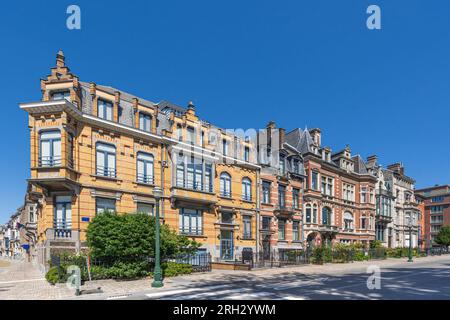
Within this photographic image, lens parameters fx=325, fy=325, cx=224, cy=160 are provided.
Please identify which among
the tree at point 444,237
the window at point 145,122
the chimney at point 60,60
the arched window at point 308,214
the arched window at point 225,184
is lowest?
the tree at point 444,237

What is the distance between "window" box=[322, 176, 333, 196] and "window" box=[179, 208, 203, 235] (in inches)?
711

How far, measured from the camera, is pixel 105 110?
22.6m

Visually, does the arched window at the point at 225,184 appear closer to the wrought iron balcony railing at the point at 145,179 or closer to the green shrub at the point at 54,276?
the wrought iron balcony railing at the point at 145,179

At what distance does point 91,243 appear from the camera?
17172 millimetres

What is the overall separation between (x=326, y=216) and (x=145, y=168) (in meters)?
23.8

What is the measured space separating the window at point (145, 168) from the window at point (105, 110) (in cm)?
341

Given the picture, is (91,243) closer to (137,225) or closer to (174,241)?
(137,225)

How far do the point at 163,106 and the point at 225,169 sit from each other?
762 centimetres

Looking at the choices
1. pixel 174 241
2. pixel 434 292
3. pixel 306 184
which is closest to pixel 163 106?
pixel 174 241

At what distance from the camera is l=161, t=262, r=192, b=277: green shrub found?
61.3 ft

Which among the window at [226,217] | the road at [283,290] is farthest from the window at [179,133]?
the road at [283,290]

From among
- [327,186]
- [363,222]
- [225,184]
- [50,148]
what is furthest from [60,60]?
[363,222]

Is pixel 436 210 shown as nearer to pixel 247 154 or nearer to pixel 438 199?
pixel 438 199

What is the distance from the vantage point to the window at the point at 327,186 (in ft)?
127
